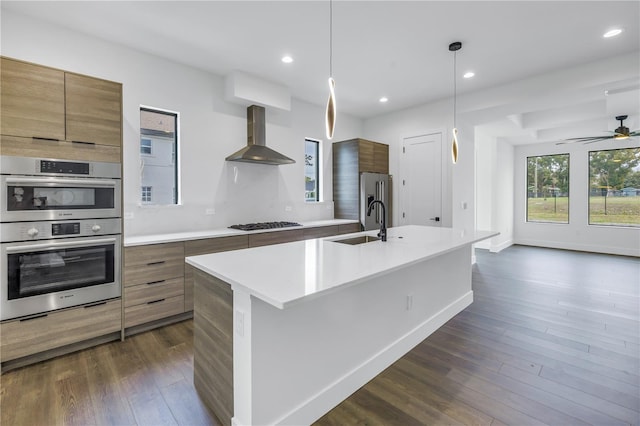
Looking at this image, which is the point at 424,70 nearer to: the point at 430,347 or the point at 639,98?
the point at 639,98

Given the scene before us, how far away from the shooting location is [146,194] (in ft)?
11.4

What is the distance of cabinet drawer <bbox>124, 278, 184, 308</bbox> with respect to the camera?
276 centimetres

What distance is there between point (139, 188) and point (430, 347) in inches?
134

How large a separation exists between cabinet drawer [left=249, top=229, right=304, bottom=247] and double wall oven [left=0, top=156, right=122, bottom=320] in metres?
1.40

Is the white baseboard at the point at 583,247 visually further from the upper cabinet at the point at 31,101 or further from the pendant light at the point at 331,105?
the upper cabinet at the point at 31,101

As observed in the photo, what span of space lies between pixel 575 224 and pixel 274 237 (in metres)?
7.44

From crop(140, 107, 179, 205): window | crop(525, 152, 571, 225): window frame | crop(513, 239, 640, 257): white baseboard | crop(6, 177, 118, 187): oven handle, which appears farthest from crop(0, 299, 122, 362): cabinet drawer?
crop(525, 152, 571, 225): window frame

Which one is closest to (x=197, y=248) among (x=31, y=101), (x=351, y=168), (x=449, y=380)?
(x=31, y=101)

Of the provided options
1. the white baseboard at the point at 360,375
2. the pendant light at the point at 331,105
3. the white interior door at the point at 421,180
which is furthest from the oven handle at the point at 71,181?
the white interior door at the point at 421,180

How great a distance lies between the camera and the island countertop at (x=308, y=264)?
4.26ft

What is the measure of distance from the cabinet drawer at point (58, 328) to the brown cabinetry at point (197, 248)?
23.8 inches

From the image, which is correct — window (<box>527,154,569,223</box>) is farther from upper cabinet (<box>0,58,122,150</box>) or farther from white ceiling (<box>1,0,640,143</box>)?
upper cabinet (<box>0,58,122,150</box>)

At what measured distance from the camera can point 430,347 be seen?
2.57 m

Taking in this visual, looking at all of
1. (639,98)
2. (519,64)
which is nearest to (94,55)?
(519,64)
